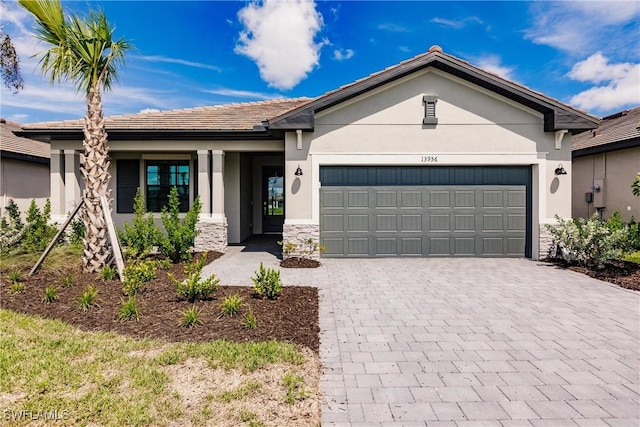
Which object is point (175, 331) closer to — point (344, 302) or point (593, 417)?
point (344, 302)

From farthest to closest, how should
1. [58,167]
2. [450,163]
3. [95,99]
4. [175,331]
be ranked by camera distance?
[58,167] → [450,163] → [95,99] → [175,331]

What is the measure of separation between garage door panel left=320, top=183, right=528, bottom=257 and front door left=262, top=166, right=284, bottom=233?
5832 millimetres

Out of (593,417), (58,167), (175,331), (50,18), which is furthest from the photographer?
(58,167)

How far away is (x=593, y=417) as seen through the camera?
283cm

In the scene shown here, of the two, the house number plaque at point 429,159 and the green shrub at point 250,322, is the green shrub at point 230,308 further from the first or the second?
the house number plaque at point 429,159

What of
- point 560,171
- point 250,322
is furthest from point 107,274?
point 560,171

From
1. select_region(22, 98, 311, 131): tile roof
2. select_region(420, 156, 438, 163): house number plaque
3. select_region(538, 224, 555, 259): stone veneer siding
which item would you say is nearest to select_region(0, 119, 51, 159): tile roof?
select_region(22, 98, 311, 131): tile roof

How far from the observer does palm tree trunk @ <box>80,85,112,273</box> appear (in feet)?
23.8

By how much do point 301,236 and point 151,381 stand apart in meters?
6.67

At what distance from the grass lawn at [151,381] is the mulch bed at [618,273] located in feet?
24.6

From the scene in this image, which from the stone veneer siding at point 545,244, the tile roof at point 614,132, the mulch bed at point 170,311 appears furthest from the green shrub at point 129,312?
the tile roof at point 614,132

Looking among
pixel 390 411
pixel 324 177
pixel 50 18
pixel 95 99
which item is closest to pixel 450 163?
pixel 324 177

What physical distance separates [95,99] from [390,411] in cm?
834

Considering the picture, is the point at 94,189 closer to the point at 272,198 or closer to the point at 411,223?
the point at 411,223
